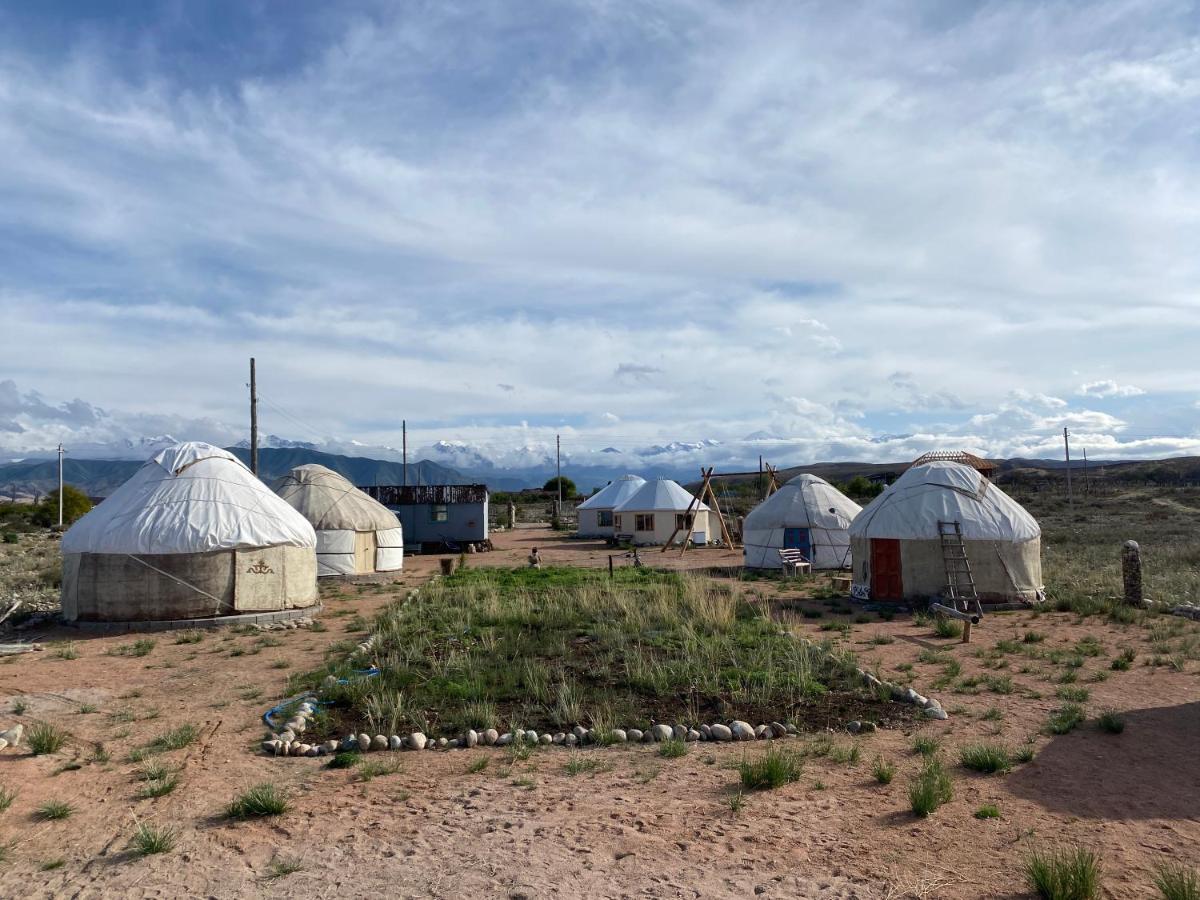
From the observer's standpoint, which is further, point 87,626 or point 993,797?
point 87,626

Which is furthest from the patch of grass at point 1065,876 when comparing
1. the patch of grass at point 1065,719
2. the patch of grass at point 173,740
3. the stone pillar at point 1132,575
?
the stone pillar at point 1132,575

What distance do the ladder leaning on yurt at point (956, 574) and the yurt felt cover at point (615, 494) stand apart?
22663 mm

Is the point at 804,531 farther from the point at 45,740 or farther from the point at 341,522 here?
the point at 45,740

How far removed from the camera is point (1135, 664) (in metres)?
11.1

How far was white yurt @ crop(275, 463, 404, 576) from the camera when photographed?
22.6 meters

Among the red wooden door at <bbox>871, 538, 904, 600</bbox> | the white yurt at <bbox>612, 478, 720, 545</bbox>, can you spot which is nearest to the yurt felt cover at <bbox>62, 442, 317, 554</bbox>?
the red wooden door at <bbox>871, 538, 904, 600</bbox>

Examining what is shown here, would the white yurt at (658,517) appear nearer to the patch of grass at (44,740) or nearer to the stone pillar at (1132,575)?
the stone pillar at (1132,575)

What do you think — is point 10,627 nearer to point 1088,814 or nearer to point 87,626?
point 87,626

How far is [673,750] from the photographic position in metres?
7.40

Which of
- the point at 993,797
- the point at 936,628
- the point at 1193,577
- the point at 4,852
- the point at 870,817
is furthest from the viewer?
the point at 1193,577

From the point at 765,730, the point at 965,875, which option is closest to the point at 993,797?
the point at 965,875

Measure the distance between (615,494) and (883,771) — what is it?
33820 millimetres

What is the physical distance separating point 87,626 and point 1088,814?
15176 mm

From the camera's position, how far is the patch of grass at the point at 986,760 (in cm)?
689
